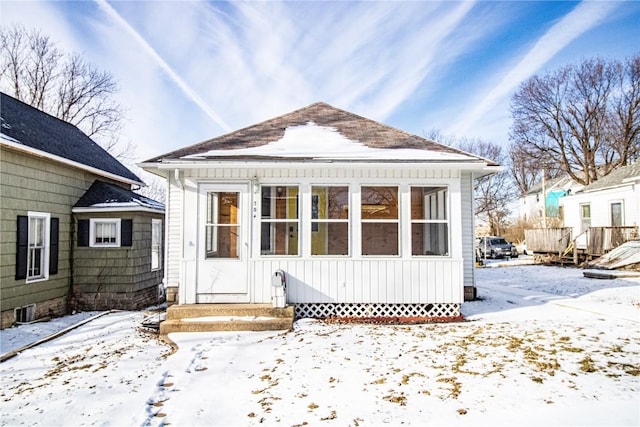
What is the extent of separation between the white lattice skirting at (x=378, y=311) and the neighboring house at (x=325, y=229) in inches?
0.8

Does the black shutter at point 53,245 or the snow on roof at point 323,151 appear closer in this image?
the snow on roof at point 323,151

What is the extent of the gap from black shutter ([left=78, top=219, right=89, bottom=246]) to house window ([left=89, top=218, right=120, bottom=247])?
0.10 m

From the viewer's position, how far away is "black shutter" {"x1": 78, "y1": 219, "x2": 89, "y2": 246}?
9.52 metres

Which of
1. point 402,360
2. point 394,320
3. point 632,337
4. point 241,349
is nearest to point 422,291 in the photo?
point 394,320

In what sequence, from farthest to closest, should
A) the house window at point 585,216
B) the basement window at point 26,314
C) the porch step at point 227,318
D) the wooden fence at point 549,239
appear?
1. the house window at point 585,216
2. the wooden fence at point 549,239
3. the basement window at point 26,314
4. the porch step at point 227,318

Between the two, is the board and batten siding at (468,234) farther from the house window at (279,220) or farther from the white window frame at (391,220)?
the house window at (279,220)

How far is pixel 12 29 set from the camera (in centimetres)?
1864

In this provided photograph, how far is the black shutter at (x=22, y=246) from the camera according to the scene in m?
7.72

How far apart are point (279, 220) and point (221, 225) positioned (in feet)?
3.71

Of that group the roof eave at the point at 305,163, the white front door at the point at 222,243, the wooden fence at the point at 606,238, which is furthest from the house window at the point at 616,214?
the white front door at the point at 222,243

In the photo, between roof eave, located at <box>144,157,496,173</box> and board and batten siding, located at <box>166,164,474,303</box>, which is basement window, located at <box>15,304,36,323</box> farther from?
roof eave, located at <box>144,157,496,173</box>

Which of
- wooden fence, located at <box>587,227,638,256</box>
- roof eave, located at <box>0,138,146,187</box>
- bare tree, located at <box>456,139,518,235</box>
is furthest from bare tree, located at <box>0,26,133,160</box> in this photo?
bare tree, located at <box>456,139,518,235</box>

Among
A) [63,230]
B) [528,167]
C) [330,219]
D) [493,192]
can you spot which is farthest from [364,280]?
[493,192]

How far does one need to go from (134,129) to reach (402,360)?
78.2 ft
